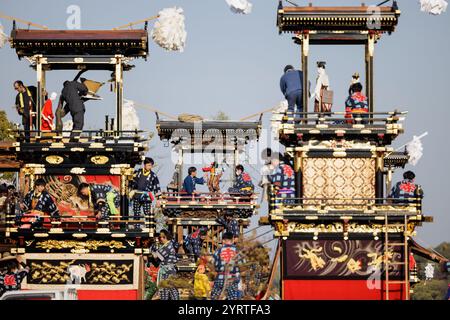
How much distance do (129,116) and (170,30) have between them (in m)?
7.56

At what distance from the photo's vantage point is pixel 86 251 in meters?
38.1

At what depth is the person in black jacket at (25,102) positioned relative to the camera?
41281mm

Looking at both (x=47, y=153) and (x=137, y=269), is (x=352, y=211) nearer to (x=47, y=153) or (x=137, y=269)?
(x=137, y=269)

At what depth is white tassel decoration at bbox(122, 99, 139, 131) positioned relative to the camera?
48250 millimetres

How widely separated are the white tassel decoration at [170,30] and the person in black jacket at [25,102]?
4.99 m

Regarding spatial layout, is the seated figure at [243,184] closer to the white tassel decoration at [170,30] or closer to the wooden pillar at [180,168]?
the wooden pillar at [180,168]

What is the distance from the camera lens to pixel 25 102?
41375mm

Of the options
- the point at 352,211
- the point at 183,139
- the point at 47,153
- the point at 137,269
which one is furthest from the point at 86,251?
the point at 183,139

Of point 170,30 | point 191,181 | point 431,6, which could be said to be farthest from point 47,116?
point 431,6

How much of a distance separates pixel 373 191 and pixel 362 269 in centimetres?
323

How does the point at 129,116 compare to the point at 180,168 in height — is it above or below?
above

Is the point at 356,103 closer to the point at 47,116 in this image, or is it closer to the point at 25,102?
the point at 47,116
